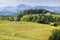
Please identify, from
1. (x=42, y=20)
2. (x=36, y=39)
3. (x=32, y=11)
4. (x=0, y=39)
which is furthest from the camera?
(x=32, y=11)

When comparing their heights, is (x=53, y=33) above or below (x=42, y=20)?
above

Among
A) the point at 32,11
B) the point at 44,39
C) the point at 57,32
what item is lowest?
the point at 32,11

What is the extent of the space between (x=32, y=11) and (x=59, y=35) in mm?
153465

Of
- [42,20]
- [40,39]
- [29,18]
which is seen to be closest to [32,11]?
[29,18]

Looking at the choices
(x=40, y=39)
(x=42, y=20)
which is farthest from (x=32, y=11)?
(x=40, y=39)

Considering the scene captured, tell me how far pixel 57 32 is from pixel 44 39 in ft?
15.9

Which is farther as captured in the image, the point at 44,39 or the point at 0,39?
the point at 44,39

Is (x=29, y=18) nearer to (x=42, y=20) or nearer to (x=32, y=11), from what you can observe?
(x=42, y=20)

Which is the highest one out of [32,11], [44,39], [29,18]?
[44,39]

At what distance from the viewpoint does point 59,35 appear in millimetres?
40625

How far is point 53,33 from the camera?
41250 millimetres

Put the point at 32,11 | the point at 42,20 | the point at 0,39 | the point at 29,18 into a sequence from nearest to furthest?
the point at 0,39 < the point at 42,20 < the point at 29,18 < the point at 32,11

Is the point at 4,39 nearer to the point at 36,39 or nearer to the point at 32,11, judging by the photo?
the point at 36,39

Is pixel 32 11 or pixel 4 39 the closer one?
pixel 4 39
